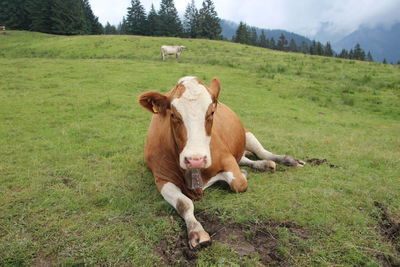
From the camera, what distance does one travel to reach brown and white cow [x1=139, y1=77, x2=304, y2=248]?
3.51m

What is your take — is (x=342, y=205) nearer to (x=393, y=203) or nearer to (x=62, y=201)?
(x=393, y=203)

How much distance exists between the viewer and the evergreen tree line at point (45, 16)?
177ft

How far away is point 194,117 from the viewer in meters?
3.66

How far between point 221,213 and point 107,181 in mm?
2128

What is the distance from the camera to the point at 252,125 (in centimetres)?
929

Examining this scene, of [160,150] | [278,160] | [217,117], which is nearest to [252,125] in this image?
[278,160]

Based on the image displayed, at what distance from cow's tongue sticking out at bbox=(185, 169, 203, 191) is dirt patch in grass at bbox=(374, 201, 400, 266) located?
2.16 metres

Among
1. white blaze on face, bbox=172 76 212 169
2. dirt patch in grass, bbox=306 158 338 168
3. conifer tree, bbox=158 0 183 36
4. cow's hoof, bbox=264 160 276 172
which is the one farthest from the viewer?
conifer tree, bbox=158 0 183 36

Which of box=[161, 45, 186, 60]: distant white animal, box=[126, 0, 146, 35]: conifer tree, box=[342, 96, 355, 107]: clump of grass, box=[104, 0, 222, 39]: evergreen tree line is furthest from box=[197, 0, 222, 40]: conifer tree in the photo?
box=[342, 96, 355, 107]: clump of grass

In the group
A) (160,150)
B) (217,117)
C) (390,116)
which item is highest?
(217,117)

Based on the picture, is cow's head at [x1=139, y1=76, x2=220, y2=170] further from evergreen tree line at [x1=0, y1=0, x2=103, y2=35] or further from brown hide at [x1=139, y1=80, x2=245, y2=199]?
evergreen tree line at [x1=0, y1=0, x2=103, y2=35]

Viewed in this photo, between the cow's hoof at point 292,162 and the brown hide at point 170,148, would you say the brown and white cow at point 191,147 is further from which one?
the cow's hoof at point 292,162

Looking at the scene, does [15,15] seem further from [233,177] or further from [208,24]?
[233,177]

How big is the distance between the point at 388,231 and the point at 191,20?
80.6m
